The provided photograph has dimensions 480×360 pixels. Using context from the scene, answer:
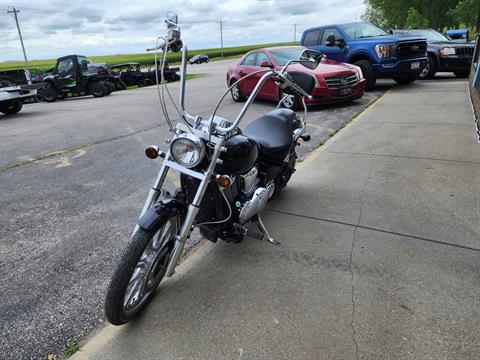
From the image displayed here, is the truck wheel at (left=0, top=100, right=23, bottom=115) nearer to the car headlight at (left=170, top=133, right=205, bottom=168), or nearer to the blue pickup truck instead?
the blue pickup truck

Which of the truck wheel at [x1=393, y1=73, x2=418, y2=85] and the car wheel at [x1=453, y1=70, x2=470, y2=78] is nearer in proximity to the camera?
the truck wheel at [x1=393, y1=73, x2=418, y2=85]

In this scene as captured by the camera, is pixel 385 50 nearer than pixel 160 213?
No

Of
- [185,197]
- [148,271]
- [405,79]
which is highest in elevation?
[185,197]

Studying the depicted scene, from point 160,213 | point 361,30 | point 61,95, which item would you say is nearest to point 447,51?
point 361,30

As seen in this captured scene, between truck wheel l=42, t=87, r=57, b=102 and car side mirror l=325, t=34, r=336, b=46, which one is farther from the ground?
car side mirror l=325, t=34, r=336, b=46

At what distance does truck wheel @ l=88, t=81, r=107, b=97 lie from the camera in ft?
52.4

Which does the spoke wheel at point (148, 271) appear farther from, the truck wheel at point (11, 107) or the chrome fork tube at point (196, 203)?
the truck wheel at point (11, 107)

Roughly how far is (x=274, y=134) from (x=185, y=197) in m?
1.27

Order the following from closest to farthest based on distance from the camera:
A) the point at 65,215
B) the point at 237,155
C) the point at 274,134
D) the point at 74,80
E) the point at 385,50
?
the point at 237,155
the point at 274,134
the point at 65,215
the point at 385,50
the point at 74,80

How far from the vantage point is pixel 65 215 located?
156 inches

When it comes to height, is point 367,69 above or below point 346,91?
above

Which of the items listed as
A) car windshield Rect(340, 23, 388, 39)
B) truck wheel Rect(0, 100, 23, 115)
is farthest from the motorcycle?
truck wheel Rect(0, 100, 23, 115)

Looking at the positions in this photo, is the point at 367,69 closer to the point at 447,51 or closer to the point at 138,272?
the point at 447,51

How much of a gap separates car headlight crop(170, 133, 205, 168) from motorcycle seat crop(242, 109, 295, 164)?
1.02m
